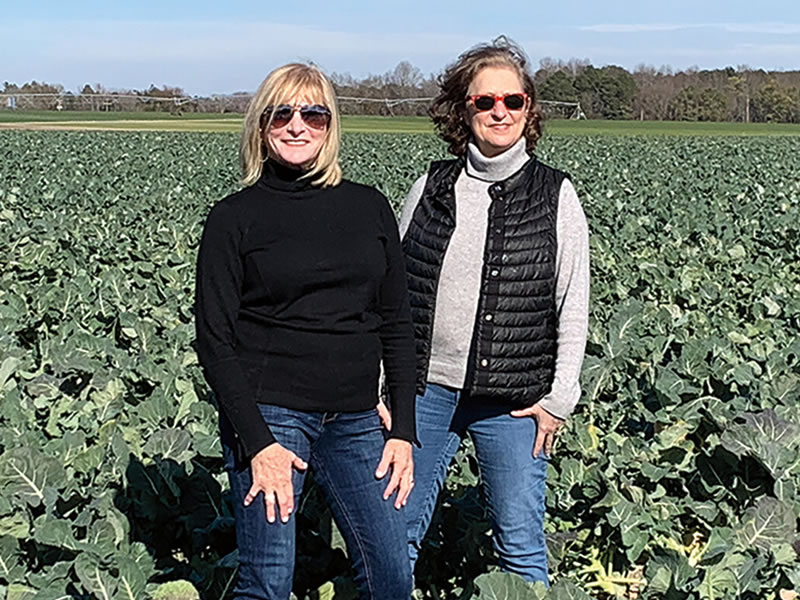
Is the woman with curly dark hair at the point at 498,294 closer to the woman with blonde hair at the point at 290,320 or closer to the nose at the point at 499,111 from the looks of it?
the nose at the point at 499,111

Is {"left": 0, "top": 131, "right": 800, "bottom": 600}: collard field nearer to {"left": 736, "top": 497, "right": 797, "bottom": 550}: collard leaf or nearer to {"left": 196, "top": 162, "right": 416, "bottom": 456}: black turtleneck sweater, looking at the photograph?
{"left": 736, "top": 497, "right": 797, "bottom": 550}: collard leaf

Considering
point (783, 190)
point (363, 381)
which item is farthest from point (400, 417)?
point (783, 190)

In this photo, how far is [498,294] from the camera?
3.16 metres

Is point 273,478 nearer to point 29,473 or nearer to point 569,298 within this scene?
point 569,298

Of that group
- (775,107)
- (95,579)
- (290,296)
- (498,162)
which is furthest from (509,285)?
(775,107)

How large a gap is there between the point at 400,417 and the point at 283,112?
0.89 m

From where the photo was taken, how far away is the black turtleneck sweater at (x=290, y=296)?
259 cm

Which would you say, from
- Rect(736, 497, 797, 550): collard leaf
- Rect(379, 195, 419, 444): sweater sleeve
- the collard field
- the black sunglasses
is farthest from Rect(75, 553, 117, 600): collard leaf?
Rect(736, 497, 797, 550): collard leaf

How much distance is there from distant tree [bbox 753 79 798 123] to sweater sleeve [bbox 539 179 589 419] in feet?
315

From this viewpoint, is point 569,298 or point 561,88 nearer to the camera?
point 569,298

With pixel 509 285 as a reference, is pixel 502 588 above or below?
below

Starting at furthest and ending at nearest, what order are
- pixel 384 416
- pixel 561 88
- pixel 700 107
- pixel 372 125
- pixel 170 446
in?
1. pixel 700 107
2. pixel 561 88
3. pixel 372 125
4. pixel 170 446
5. pixel 384 416

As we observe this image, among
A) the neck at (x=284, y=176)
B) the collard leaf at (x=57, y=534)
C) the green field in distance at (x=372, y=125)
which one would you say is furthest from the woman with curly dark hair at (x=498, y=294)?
the green field in distance at (x=372, y=125)

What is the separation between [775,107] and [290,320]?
97158mm
